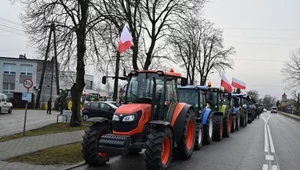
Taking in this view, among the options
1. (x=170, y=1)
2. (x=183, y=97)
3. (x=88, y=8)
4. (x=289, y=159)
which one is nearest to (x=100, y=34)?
(x=88, y=8)

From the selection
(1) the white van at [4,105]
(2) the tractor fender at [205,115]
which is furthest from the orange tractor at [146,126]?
(1) the white van at [4,105]

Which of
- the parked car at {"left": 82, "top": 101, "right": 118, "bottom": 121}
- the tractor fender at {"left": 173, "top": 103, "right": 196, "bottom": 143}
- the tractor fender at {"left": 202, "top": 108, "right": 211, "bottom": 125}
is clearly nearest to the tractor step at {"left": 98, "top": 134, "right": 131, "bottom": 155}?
the tractor fender at {"left": 173, "top": 103, "right": 196, "bottom": 143}

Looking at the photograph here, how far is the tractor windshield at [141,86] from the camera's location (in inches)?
352

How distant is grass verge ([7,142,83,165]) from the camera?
9031 mm

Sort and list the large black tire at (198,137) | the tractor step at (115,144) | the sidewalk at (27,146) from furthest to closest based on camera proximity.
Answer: the large black tire at (198,137) < the sidewalk at (27,146) < the tractor step at (115,144)

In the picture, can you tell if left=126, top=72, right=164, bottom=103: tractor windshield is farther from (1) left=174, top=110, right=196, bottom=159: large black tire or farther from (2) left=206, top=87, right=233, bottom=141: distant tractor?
(2) left=206, top=87, right=233, bottom=141: distant tractor

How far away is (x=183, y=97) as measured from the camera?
1434 centimetres

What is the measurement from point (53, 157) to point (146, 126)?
297cm

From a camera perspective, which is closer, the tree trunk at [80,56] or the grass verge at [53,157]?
the grass verge at [53,157]

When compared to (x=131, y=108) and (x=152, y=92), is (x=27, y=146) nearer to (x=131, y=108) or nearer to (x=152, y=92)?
(x=131, y=108)

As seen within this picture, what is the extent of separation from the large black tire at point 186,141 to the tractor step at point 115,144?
2.26 m

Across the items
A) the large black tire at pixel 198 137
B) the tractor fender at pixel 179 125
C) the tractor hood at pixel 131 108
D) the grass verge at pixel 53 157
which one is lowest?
the grass verge at pixel 53 157

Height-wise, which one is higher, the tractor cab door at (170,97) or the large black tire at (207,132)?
the tractor cab door at (170,97)

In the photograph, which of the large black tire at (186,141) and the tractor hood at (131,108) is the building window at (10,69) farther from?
the tractor hood at (131,108)
